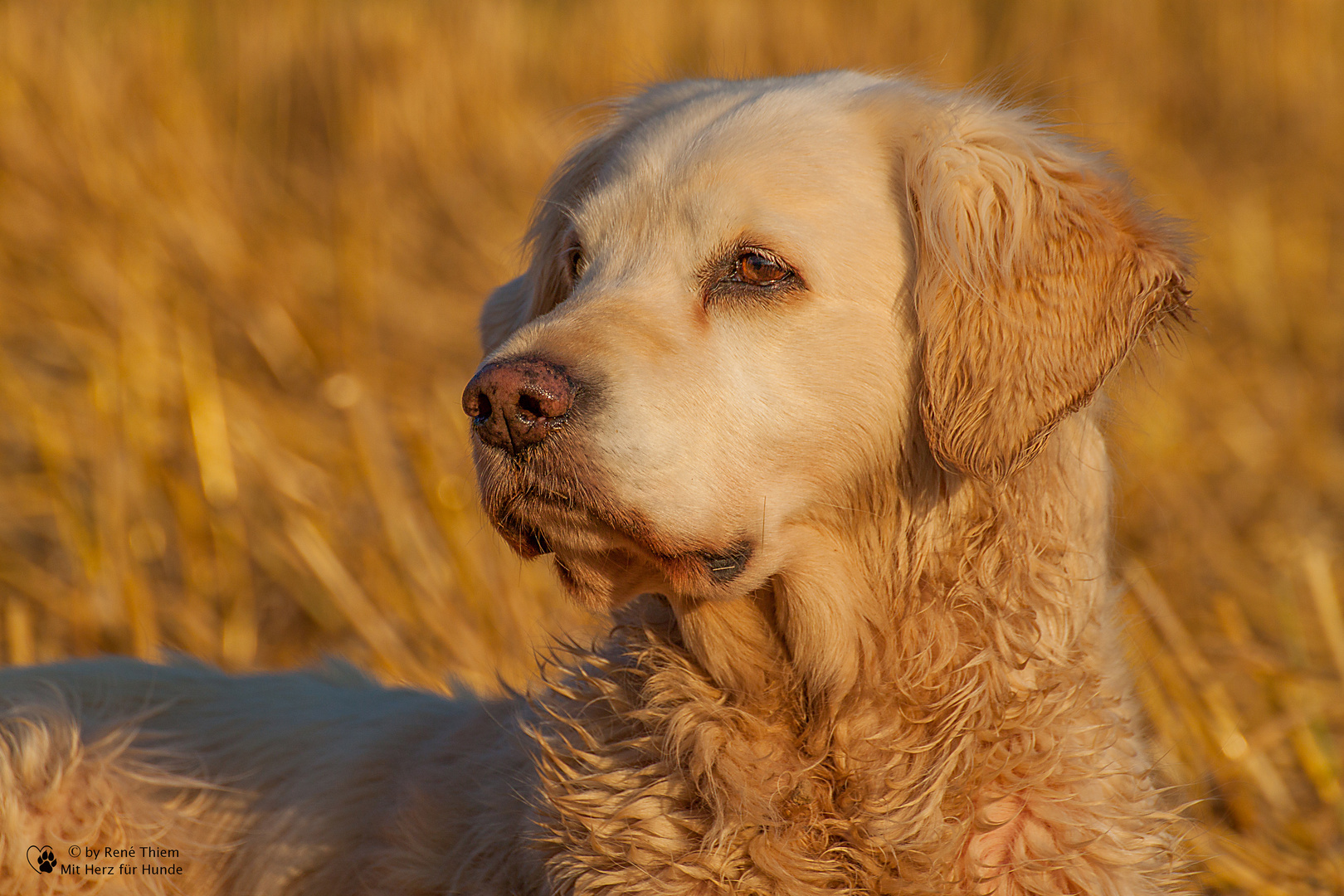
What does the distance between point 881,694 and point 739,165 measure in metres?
0.97

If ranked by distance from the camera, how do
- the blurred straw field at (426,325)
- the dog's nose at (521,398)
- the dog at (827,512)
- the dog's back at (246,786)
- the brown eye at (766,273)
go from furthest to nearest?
the blurred straw field at (426,325)
the dog's back at (246,786)
the brown eye at (766,273)
the dog at (827,512)
the dog's nose at (521,398)

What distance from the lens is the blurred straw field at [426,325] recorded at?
4074mm

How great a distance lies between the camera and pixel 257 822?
8.57 ft

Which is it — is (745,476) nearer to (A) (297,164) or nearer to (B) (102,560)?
(B) (102,560)

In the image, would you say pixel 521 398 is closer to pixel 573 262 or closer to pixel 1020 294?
pixel 573 262

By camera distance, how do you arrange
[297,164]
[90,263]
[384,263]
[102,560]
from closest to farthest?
[102,560] < [90,263] < [384,263] < [297,164]

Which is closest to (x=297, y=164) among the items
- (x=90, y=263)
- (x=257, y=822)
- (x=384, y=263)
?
(x=384, y=263)

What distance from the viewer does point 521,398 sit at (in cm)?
191

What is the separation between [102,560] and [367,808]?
228 centimetres

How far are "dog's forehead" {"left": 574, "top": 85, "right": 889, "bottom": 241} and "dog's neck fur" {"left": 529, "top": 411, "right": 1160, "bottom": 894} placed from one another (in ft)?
1.75

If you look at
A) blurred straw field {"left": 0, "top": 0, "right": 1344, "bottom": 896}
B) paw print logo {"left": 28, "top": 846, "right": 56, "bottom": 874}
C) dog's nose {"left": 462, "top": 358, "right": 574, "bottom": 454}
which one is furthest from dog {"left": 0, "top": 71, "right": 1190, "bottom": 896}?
paw print logo {"left": 28, "top": 846, "right": 56, "bottom": 874}

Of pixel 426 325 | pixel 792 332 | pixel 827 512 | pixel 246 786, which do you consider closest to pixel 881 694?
pixel 827 512

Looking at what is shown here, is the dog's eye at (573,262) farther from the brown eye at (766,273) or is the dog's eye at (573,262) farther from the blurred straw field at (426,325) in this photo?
the blurred straw field at (426,325)

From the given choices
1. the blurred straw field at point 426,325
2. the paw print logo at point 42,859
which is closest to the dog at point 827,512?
the blurred straw field at point 426,325
